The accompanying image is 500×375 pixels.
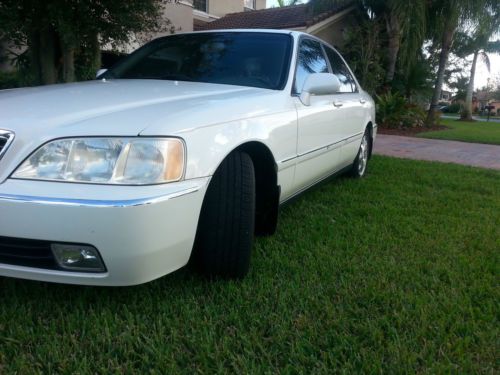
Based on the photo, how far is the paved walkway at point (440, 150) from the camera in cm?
738

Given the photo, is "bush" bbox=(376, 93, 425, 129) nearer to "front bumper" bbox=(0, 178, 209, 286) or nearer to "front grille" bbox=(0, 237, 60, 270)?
"front bumper" bbox=(0, 178, 209, 286)

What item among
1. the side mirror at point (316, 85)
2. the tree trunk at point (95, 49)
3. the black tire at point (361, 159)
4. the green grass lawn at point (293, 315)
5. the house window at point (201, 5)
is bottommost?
the green grass lawn at point (293, 315)

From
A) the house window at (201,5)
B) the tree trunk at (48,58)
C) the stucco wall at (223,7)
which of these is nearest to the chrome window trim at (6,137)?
the tree trunk at (48,58)

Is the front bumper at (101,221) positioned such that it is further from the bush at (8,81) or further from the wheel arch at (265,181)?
the bush at (8,81)

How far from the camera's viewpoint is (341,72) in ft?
15.0

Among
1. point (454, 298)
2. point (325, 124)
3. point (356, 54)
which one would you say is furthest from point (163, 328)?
point (356, 54)

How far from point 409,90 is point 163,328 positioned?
14191 mm

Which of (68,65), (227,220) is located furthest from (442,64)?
(227,220)

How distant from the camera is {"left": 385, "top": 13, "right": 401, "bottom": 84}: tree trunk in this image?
537 inches

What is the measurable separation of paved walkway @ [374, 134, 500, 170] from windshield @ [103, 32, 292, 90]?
479 cm

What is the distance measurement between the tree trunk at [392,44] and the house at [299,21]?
1377 millimetres

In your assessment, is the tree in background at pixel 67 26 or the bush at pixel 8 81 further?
the bush at pixel 8 81

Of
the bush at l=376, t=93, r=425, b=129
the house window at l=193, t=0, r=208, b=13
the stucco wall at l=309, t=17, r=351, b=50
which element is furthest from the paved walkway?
the house window at l=193, t=0, r=208, b=13

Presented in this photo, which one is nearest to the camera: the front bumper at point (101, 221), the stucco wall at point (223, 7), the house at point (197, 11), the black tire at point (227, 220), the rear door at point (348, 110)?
the front bumper at point (101, 221)
